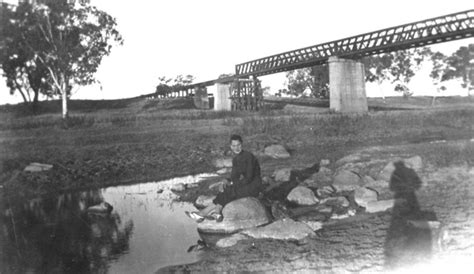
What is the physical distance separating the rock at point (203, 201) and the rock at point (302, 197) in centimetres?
179

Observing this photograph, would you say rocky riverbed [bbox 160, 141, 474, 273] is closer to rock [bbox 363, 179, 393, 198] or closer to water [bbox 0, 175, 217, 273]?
rock [bbox 363, 179, 393, 198]

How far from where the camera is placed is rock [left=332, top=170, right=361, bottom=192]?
966 centimetres

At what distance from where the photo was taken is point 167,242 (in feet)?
23.4

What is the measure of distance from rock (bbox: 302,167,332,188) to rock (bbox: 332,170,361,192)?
1.17 ft

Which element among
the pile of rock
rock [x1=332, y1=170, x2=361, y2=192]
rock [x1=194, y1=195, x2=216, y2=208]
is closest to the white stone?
the pile of rock

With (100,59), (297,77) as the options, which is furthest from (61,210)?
(297,77)

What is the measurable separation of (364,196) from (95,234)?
5315mm

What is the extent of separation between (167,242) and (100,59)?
2663 cm

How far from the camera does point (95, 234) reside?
304 inches

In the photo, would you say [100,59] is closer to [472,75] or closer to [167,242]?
[167,242]

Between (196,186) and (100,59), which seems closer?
(196,186)

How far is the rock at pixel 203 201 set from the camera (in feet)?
31.3

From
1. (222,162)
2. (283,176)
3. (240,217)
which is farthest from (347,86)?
(240,217)

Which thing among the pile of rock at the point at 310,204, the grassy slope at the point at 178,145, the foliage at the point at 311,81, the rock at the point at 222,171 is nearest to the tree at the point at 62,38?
the grassy slope at the point at 178,145
